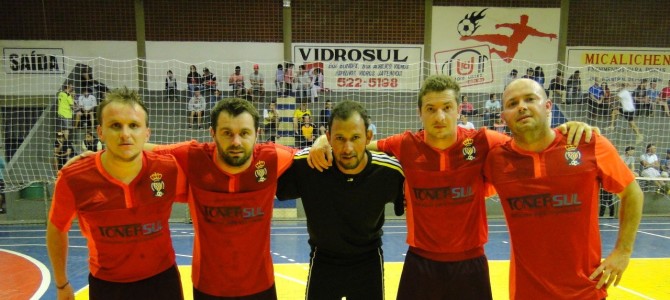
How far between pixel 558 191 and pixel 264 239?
192 centimetres

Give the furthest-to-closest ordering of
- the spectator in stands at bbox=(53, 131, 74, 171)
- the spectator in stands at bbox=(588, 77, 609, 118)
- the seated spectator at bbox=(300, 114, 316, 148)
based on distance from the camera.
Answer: the spectator in stands at bbox=(588, 77, 609, 118)
the seated spectator at bbox=(300, 114, 316, 148)
the spectator in stands at bbox=(53, 131, 74, 171)

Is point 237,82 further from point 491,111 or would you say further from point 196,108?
point 491,111

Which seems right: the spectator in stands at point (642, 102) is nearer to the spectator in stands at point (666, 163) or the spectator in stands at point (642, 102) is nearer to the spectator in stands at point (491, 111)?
the spectator in stands at point (666, 163)

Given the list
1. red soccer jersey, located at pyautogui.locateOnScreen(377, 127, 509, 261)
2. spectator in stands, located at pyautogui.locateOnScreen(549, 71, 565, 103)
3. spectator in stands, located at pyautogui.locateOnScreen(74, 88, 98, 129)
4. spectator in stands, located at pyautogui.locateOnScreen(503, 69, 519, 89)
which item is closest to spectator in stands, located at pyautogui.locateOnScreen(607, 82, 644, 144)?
spectator in stands, located at pyautogui.locateOnScreen(549, 71, 565, 103)

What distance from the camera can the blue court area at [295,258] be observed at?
604 centimetres

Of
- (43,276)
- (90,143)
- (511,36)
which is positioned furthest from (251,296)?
(511,36)

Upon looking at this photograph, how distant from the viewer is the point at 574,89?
47.6 ft

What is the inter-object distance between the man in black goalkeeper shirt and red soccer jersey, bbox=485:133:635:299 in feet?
2.90

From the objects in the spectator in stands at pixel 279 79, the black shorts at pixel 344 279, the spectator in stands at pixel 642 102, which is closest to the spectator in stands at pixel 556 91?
the spectator in stands at pixel 642 102

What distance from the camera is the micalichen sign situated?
Answer: 1431 cm

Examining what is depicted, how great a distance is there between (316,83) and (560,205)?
37.9 ft

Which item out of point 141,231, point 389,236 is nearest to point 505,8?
point 389,236

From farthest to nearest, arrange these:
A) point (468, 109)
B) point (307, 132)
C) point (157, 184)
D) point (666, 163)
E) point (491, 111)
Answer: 1. point (468, 109)
2. point (491, 111)
3. point (666, 163)
4. point (307, 132)
5. point (157, 184)

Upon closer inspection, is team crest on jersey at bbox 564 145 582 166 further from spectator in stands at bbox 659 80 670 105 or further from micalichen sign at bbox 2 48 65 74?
micalichen sign at bbox 2 48 65 74
